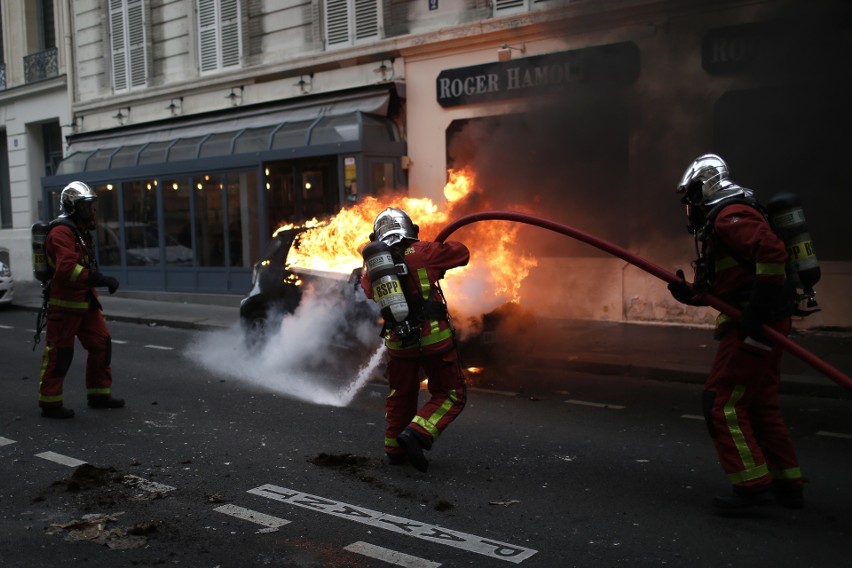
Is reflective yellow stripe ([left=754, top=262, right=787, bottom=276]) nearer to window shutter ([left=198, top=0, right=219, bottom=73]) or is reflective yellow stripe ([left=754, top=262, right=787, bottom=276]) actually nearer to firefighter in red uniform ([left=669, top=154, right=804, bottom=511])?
firefighter in red uniform ([left=669, top=154, right=804, bottom=511])

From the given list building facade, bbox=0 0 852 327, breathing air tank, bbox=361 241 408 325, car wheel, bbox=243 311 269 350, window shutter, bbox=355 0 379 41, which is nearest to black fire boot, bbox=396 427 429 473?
breathing air tank, bbox=361 241 408 325

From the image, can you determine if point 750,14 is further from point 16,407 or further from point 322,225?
point 16,407

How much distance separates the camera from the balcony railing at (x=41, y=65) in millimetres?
21797

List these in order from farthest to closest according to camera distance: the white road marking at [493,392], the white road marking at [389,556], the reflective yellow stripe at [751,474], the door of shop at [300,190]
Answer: the door of shop at [300,190] → the white road marking at [493,392] → the reflective yellow stripe at [751,474] → the white road marking at [389,556]

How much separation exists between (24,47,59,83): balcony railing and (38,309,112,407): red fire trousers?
55.6ft

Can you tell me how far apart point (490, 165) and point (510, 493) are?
736 cm

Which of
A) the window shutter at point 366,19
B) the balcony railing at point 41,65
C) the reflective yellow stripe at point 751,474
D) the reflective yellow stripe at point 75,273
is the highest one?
the balcony railing at point 41,65

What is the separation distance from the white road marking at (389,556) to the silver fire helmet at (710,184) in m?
2.53

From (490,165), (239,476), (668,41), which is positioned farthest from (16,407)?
(668,41)

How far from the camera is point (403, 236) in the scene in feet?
18.0

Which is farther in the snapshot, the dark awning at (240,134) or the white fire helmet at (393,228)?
the dark awning at (240,134)

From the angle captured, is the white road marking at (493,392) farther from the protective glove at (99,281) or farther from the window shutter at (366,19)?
the window shutter at (366,19)

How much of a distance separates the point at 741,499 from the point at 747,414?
18.3 inches

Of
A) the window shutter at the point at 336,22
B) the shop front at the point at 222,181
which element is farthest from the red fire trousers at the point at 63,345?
the window shutter at the point at 336,22
